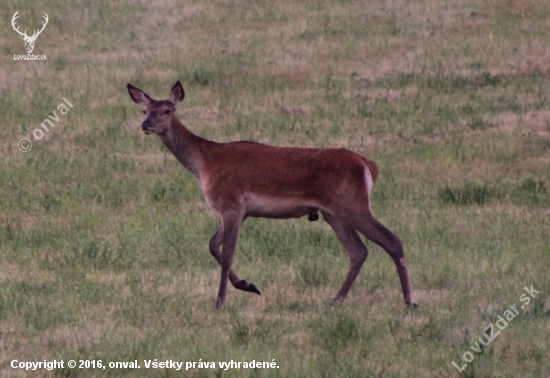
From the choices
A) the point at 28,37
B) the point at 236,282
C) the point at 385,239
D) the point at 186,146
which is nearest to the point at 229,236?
the point at 236,282

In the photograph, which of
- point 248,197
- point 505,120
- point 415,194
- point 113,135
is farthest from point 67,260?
point 505,120

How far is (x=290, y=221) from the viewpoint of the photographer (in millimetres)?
11047

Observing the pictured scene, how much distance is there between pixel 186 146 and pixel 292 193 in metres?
1.05

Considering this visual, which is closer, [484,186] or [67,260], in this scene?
[67,260]

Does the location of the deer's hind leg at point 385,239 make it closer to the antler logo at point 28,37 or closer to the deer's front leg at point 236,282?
the deer's front leg at point 236,282

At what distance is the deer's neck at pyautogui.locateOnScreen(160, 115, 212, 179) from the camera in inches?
351

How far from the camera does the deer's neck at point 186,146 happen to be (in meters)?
8.91

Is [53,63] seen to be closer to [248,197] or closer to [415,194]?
[415,194]

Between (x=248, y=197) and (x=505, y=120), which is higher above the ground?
(x=248, y=197)

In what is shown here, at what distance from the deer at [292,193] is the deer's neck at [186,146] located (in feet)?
0.20

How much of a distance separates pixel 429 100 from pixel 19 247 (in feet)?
26.3

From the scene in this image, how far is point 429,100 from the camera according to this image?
650 inches

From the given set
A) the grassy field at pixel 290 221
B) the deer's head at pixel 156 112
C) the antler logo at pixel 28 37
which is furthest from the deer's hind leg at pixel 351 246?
the antler logo at pixel 28 37

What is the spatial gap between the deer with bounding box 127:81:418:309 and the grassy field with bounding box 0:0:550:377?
1.05 ft
